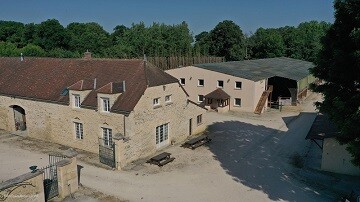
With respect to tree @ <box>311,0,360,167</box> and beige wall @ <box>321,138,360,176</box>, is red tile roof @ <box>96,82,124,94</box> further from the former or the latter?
beige wall @ <box>321,138,360,176</box>

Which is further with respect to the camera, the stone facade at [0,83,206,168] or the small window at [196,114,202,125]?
the small window at [196,114,202,125]

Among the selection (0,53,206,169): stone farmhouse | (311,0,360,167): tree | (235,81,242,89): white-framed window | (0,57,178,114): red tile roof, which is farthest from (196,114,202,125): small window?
(311,0,360,167): tree

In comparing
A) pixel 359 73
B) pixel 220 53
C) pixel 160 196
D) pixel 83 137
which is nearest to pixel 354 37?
pixel 359 73

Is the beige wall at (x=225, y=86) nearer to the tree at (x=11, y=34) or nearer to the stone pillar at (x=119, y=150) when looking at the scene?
the stone pillar at (x=119, y=150)

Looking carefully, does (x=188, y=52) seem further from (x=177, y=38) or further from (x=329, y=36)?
(x=329, y=36)

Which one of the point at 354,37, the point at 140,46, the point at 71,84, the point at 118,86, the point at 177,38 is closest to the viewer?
the point at 354,37

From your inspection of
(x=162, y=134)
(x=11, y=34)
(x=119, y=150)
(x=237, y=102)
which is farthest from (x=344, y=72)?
(x=11, y=34)
